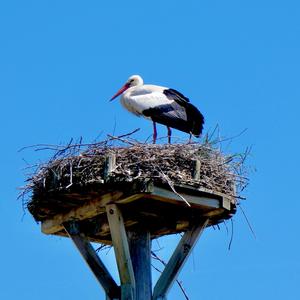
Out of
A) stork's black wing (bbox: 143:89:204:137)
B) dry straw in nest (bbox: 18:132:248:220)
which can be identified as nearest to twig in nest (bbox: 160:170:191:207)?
dry straw in nest (bbox: 18:132:248:220)

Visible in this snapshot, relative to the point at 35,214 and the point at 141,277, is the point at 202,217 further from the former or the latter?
the point at 35,214

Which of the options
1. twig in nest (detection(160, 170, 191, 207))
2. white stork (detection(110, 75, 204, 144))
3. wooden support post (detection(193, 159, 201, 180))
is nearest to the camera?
twig in nest (detection(160, 170, 191, 207))

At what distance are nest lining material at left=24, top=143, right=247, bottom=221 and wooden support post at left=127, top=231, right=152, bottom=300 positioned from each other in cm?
81

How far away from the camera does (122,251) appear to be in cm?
771

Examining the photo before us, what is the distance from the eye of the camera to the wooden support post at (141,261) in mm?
7852

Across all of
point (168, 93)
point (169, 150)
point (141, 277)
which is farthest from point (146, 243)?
point (168, 93)

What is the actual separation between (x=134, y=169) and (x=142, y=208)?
56 centimetres

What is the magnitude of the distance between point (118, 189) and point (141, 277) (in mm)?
861

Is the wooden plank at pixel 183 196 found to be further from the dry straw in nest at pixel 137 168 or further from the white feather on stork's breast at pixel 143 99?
the white feather on stork's breast at pixel 143 99

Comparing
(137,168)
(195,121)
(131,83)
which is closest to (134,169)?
(137,168)

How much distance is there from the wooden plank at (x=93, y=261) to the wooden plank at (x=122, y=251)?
0.14m

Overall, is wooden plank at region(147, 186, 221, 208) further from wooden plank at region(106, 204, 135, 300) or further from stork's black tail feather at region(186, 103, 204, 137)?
stork's black tail feather at region(186, 103, 204, 137)

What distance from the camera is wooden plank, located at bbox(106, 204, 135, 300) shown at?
7.70m

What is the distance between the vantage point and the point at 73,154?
8.11 meters
